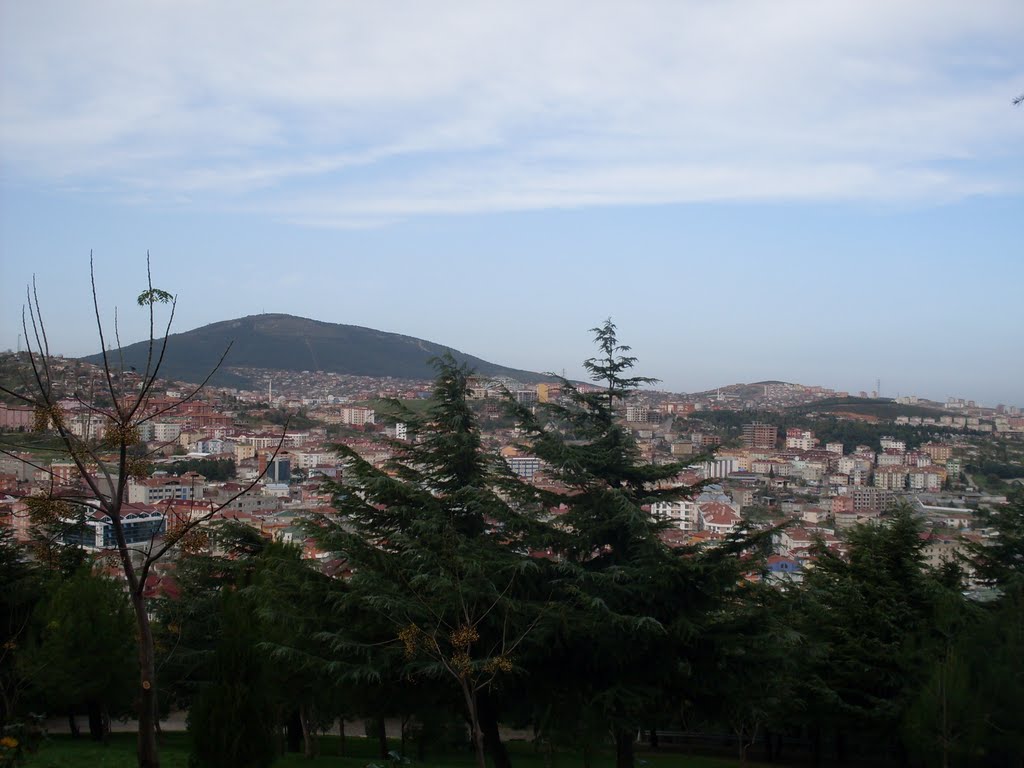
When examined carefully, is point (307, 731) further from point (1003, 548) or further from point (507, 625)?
point (1003, 548)

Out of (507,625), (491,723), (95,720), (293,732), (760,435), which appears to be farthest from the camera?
(760,435)

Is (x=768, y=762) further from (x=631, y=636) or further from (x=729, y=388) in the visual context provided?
(x=729, y=388)

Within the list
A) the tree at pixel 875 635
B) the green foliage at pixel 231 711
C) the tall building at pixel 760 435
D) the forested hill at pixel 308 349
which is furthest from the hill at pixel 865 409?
the green foliage at pixel 231 711

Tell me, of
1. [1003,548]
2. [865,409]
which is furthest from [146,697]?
[865,409]

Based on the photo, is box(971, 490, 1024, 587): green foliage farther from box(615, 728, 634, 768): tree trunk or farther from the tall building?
the tall building

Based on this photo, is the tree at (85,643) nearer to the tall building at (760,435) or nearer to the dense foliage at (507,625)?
the dense foliage at (507,625)
